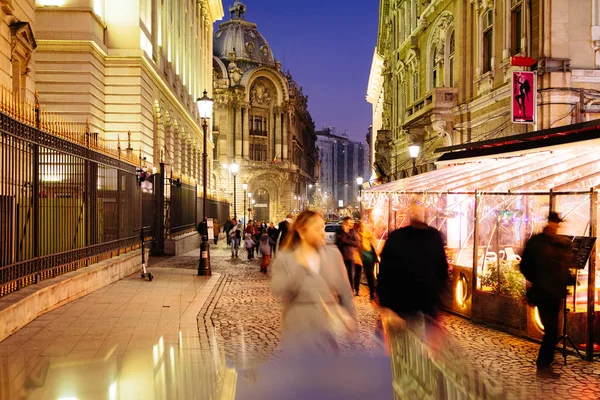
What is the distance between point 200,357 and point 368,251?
6.92 m

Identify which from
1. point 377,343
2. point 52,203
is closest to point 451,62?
point 52,203

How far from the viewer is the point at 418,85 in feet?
110

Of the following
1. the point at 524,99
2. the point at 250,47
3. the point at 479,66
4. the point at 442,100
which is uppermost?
the point at 250,47

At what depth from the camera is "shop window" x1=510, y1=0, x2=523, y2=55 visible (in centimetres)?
1984

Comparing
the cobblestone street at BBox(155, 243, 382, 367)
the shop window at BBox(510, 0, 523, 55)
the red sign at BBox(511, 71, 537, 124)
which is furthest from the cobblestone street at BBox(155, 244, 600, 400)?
the shop window at BBox(510, 0, 523, 55)

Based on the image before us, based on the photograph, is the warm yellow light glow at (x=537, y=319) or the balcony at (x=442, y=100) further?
the balcony at (x=442, y=100)

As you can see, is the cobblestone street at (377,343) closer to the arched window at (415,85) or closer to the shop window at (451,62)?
the shop window at (451,62)

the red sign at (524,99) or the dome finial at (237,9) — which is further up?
the dome finial at (237,9)

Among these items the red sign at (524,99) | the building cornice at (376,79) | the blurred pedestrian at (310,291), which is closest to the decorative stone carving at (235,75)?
the building cornice at (376,79)

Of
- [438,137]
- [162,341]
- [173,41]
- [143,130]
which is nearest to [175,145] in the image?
[173,41]

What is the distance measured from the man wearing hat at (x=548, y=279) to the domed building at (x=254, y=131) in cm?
7492

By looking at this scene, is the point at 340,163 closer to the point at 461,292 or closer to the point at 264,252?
the point at 264,252

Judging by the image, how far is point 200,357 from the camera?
7859 mm

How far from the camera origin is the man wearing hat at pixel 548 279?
758 cm
